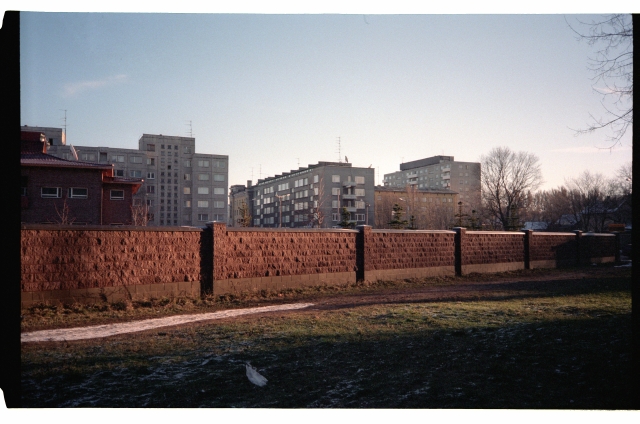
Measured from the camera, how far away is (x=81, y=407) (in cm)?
469

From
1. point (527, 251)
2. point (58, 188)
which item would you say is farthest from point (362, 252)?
point (58, 188)

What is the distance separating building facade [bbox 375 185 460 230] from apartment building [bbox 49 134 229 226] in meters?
32.4

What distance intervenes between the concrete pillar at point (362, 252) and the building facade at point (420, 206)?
57.0m

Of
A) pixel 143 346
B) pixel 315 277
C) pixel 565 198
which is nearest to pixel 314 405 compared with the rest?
pixel 143 346

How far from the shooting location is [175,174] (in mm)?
99500

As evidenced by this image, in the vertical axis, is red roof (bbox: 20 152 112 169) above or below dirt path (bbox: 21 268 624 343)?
above

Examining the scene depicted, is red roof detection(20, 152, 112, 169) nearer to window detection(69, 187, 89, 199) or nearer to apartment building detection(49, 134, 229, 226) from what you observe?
window detection(69, 187, 89, 199)

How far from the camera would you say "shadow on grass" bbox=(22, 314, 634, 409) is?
4.80m

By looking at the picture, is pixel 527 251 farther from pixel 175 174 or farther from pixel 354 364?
pixel 175 174

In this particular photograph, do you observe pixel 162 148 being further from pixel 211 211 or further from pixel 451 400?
pixel 451 400

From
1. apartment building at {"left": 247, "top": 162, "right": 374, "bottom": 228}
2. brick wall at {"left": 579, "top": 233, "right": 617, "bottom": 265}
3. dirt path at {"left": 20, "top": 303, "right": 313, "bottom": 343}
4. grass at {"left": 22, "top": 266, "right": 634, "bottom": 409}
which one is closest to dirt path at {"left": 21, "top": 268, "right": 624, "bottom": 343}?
dirt path at {"left": 20, "top": 303, "right": 313, "bottom": 343}

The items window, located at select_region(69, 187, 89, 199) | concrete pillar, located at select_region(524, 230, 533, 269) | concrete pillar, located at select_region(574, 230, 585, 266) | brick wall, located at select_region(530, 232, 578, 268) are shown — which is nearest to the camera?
concrete pillar, located at select_region(524, 230, 533, 269)

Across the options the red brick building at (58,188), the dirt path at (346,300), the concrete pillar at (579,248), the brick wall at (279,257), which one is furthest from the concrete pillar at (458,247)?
the red brick building at (58,188)

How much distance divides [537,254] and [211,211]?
7706 centimetres
